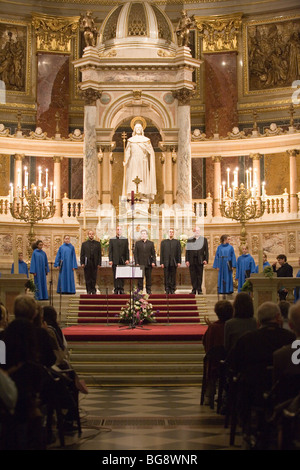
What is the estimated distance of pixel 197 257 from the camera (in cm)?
1781

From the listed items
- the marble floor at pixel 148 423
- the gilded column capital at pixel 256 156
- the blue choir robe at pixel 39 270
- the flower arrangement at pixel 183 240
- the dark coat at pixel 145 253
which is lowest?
the marble floor at pixel 148 423

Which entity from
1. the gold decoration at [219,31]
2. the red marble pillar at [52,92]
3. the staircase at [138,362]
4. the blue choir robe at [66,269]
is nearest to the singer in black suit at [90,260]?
the blue choir robe at [66,269]

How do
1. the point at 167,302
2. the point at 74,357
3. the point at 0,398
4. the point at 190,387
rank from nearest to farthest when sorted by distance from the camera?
the point at 0,398, the point at 190,387, the point at 74,357, the point at 167,302

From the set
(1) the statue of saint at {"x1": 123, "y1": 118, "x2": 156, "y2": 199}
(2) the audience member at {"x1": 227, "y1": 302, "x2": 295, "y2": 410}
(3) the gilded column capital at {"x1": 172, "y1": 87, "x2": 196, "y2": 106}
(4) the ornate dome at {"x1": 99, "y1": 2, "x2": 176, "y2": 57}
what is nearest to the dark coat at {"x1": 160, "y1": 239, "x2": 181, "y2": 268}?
(1) the statue of saint at {"x1": 123, "y1": 118, "x2": 156, "y2": 199}

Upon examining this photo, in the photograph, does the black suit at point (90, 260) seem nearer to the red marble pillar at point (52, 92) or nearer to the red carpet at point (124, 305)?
the red carpet at point (124, 305)

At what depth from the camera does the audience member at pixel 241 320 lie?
310 inches

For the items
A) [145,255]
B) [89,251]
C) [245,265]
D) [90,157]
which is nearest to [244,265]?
[245,265]

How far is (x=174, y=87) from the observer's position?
69.0 feet

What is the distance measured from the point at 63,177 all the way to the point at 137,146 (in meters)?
3.35

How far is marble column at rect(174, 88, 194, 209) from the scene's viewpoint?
2056 centimetres

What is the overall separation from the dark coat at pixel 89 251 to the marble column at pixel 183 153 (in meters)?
3.63

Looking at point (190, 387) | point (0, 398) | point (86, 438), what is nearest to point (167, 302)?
point (190, 387)

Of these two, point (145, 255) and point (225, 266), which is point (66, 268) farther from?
point (225, 266)

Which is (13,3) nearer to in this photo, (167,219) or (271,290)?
(167,219)
